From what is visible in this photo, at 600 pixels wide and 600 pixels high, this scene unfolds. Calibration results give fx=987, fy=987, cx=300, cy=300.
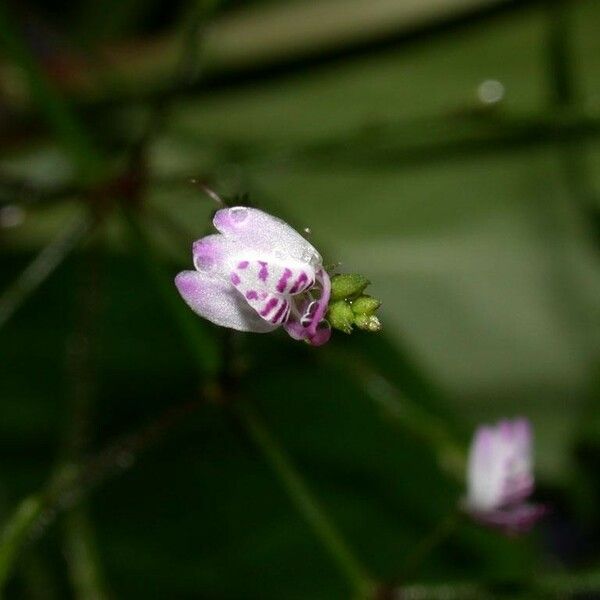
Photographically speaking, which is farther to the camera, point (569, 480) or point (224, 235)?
point (569, 480)

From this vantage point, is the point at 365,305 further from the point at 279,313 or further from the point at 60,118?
the point at 60,118

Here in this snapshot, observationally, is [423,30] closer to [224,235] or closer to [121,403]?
[121,403]

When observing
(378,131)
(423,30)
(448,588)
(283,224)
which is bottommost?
Result: (448,588)

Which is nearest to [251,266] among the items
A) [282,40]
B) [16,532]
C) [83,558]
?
[16,532]

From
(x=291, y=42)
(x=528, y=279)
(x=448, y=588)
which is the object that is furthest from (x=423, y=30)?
(x=448, y=588)

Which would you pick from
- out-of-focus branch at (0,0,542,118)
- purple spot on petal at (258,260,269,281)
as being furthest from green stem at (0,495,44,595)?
out-of-focus branch at (0,0,542,118)

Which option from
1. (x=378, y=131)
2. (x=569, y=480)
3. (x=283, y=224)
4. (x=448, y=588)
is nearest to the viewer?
(x=283, y=224)

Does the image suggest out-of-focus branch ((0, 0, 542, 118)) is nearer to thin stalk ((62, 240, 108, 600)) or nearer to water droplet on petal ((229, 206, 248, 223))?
thin stalk ((62, 240, 108, 600))
